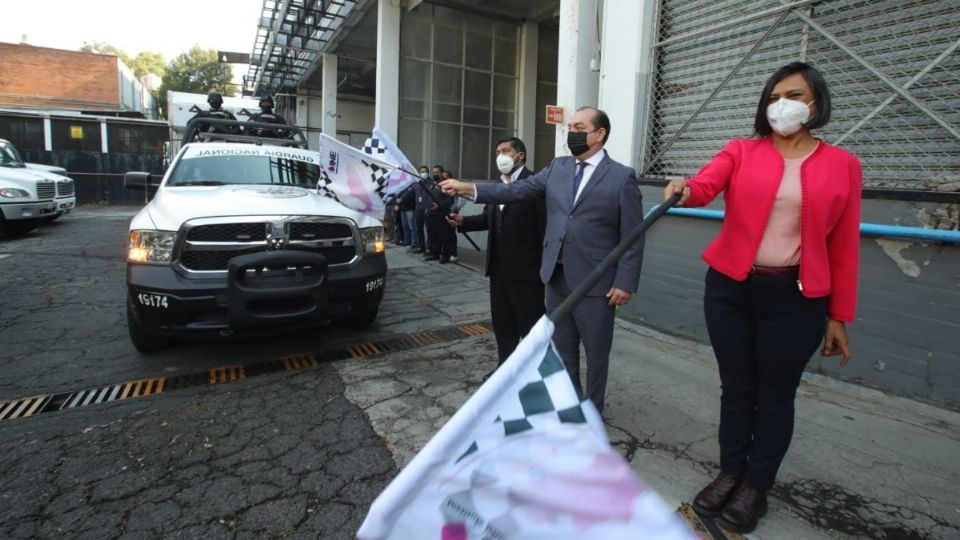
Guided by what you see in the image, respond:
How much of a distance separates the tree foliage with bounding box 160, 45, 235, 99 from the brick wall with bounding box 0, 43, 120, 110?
33.5 ft

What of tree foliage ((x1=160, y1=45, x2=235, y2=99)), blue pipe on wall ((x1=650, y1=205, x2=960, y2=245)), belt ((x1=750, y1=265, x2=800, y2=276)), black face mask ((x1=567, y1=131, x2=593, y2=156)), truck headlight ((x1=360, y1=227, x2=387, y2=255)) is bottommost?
truck headlight ((x1=360, y1=227, x2=387, y2=255))

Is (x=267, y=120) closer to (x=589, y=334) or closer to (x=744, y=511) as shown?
(x=589, y=334)

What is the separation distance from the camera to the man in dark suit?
137 inches

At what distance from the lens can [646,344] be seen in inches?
193

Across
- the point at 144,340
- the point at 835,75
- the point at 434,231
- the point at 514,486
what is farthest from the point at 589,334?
the point at 434,231

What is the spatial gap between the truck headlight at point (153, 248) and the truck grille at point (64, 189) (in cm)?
1133

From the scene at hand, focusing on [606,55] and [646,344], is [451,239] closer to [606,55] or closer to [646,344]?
[606,55]

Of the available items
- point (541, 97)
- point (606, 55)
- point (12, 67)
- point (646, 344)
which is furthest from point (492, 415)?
point (12, 67)

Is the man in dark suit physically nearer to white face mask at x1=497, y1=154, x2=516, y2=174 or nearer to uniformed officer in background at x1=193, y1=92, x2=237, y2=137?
white face mask at x1=497, y1=154, x2=516, y2=174

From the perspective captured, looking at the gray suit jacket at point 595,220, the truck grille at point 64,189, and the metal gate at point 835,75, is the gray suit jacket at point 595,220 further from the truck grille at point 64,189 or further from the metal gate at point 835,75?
the truck grille at point 64,189

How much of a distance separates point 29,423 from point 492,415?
139 inches

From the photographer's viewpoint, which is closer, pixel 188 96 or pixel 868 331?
pixel 868 331

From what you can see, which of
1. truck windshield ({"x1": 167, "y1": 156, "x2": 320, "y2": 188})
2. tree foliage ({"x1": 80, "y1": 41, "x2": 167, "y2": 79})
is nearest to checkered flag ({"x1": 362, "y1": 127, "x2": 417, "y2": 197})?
truck windshield ({"x1": 167, "y1": 156, "x2": 320, "y2": 188})

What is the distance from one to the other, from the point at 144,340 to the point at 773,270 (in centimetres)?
455
